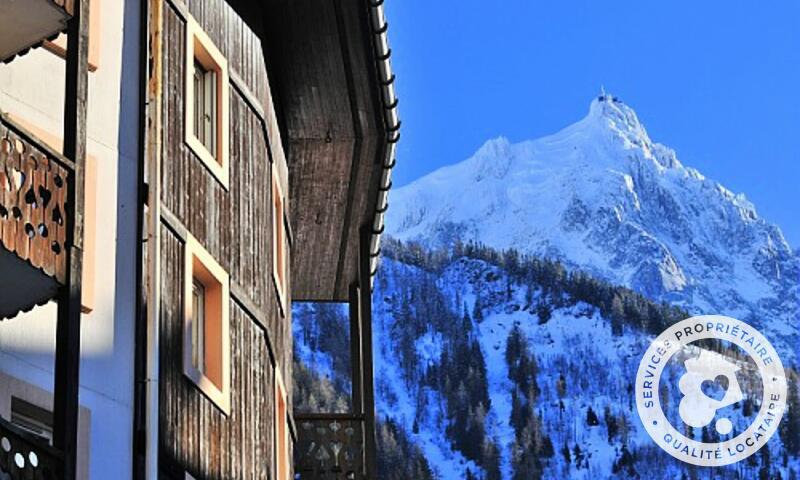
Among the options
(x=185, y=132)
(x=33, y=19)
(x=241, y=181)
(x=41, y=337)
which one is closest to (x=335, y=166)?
(x=241, y=181)

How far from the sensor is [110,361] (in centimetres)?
1407

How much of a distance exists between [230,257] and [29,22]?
20.6 ft

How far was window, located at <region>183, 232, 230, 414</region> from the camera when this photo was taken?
53.8 feet

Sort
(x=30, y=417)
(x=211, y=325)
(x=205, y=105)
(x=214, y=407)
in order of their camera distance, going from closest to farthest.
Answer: (x=30, y=417), (x=214, y=407), (x=211, y=325), (x=205, y=105)

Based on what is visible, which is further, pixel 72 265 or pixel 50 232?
pixel 72 265

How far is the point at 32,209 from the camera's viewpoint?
10.3 m

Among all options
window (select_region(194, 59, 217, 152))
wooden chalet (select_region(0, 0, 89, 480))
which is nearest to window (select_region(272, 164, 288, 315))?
window (select_region(194, 59, 217, 152))

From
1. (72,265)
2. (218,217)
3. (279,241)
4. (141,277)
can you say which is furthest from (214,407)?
(72,265)

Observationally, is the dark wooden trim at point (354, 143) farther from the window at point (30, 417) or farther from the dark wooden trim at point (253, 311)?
the window at point (30, 417)

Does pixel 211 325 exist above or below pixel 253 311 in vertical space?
below

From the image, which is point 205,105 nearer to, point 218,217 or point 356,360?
point 218,217

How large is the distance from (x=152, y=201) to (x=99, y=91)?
99 cm

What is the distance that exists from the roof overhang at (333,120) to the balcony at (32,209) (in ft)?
32.3

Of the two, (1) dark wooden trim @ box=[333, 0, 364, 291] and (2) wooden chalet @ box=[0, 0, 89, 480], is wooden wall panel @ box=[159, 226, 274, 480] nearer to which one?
(2) wooden chalet @ box=[0, 0, 89, 480]
